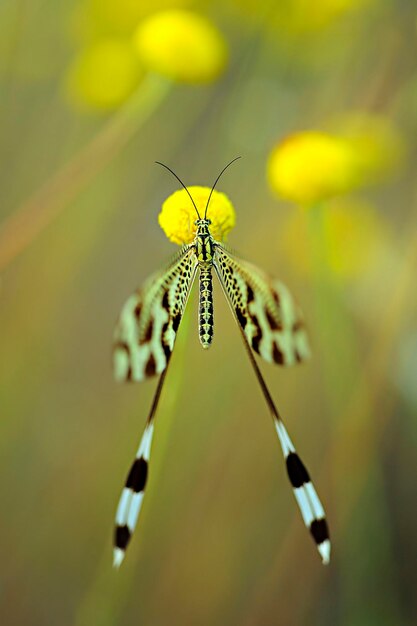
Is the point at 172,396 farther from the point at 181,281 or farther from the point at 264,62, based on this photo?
the point at 264,62

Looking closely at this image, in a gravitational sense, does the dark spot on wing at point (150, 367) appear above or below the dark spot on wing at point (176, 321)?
below

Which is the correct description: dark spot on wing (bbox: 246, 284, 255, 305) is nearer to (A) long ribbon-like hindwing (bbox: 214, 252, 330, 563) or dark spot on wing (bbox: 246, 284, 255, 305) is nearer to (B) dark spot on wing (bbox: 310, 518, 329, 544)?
(A) long ribbon-like hindwing (bbox: 214, 252, 330, 563)

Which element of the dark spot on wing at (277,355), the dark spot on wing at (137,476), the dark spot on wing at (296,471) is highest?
the dark spot on wing at (277,355)

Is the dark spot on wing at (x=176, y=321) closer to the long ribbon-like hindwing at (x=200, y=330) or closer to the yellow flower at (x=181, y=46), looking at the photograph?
the long ribbon-like hindwing at (x=200, y=330)

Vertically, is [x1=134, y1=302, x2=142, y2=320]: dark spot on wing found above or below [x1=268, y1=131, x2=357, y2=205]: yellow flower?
below

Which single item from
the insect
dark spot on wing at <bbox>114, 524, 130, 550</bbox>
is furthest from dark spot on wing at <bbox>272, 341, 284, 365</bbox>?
dark spot on wing at <bbox>114, 524, 130, 550</bbox>

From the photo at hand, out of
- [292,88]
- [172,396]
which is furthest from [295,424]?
[292,88]

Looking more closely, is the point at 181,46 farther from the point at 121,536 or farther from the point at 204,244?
the point at 121,536

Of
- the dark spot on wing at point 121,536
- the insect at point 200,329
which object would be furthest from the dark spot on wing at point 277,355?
the dark spot on wing at point 121,536
